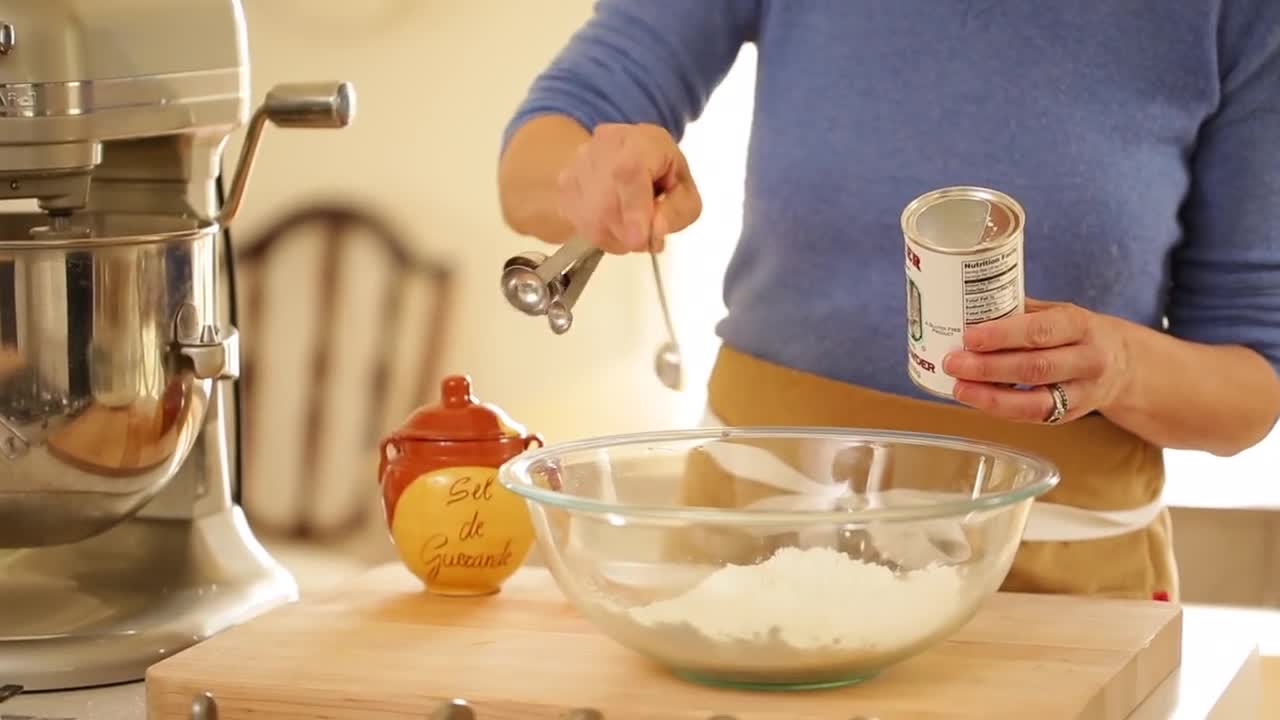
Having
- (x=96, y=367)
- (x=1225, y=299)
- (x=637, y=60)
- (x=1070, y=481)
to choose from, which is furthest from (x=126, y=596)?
(x=1225, y=299)

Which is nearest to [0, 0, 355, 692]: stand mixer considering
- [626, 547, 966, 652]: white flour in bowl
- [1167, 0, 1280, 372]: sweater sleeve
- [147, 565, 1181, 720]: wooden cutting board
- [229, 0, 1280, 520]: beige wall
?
[147, 565, 1181, 720]: wooden cutting board

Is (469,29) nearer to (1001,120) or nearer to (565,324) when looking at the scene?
(1001,120)

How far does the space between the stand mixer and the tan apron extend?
1.28 feet

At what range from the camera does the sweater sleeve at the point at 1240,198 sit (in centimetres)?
106

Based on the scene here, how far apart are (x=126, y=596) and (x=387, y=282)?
5.79 ft

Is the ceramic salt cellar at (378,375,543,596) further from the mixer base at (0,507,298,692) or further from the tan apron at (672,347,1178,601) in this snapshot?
the tan apron at (672,347,1178,601)

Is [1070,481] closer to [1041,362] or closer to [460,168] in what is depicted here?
[1041,362]

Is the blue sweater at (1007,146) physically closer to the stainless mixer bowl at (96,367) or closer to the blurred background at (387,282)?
the stainless mixer bowl at (96,367)

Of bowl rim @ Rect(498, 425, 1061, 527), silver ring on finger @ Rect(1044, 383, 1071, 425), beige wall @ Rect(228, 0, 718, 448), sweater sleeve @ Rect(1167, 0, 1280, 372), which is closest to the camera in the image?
bowl rim @ Rect(498, 425, 1061, 527)

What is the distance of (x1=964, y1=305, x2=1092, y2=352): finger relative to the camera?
808 millimetres

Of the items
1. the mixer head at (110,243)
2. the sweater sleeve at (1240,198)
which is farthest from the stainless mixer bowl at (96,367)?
the sweater sleeve at (1240,198)

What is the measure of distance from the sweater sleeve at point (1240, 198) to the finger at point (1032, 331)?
223mm

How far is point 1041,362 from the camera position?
0.90m

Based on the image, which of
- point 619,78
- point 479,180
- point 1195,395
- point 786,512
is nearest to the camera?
point 786,512
